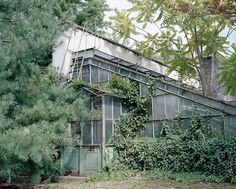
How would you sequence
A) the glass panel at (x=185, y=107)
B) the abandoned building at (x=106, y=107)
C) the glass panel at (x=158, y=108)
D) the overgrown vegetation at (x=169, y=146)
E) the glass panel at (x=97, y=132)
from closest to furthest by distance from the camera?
the overgrown vegetation at (x=169, y=146) < the abandoned building at (x=106, y=107) < the glass panel at (x=185, y=107) < the glass panel at (x=97, y=132) < the glass panel at (x=158, y=108)

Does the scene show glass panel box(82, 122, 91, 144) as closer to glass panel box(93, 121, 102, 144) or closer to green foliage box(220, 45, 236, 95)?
glass panel box(93, 121, 102, 144)

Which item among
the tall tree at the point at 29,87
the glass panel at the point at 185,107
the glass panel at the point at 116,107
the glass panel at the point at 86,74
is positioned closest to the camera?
the tall tree at the point at 29,87

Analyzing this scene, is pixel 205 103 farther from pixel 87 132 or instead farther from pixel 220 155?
pixel 87 132

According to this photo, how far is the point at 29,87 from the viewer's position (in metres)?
8.61

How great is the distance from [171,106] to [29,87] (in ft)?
24.7

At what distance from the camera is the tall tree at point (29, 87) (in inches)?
276

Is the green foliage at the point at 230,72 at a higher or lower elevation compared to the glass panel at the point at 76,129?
higher

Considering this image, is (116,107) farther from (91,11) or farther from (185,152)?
(91,11)

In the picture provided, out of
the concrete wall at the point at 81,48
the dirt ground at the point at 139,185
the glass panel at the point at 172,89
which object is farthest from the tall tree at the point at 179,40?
the dirt ground at the point at 139,185

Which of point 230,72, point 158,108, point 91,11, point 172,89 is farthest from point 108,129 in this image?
point 91,11

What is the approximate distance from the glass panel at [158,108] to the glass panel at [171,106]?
0.24 m

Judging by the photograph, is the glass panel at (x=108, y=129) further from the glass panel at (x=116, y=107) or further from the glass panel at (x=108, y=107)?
the glass panel at (x=116, y=107)

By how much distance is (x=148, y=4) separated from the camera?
1756 centimetres

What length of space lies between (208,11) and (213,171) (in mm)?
5942
